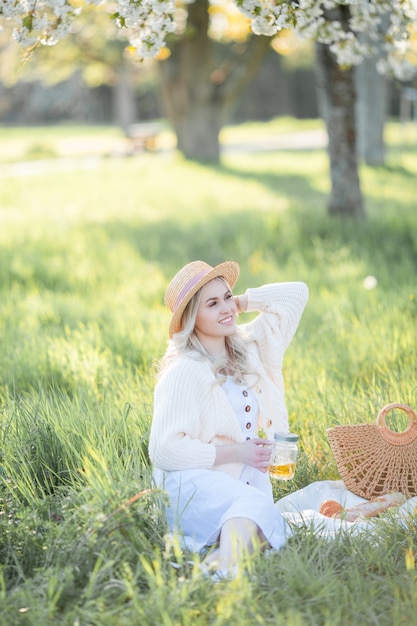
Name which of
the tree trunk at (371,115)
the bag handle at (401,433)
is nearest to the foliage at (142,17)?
the bag handle at (401,433)

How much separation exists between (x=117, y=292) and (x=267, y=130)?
30474mm

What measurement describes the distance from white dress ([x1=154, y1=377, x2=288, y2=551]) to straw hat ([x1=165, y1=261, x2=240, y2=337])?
62 centimetres

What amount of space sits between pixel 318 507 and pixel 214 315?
0.96 m

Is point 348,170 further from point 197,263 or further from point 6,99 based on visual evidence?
point 6,99

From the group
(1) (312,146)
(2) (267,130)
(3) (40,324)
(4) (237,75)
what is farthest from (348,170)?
(2) (267,130)

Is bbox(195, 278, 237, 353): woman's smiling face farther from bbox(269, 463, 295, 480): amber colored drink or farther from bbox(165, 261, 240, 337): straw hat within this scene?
bbox(269, 463, 295, 480): amber colored drink

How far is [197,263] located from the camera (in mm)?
3670

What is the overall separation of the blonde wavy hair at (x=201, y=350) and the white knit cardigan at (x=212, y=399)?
51 mm

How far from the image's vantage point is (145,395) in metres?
4.62

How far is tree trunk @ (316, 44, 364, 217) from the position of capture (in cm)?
962

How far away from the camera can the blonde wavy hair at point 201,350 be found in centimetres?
357

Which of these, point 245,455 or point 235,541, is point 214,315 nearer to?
point 245,455

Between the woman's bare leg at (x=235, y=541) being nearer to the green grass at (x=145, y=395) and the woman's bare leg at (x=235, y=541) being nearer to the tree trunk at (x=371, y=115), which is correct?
the green grass at (x=145, y=395)

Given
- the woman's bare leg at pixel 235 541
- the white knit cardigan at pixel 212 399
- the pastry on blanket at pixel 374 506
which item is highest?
the white knit cardigan at pixel 212 399
